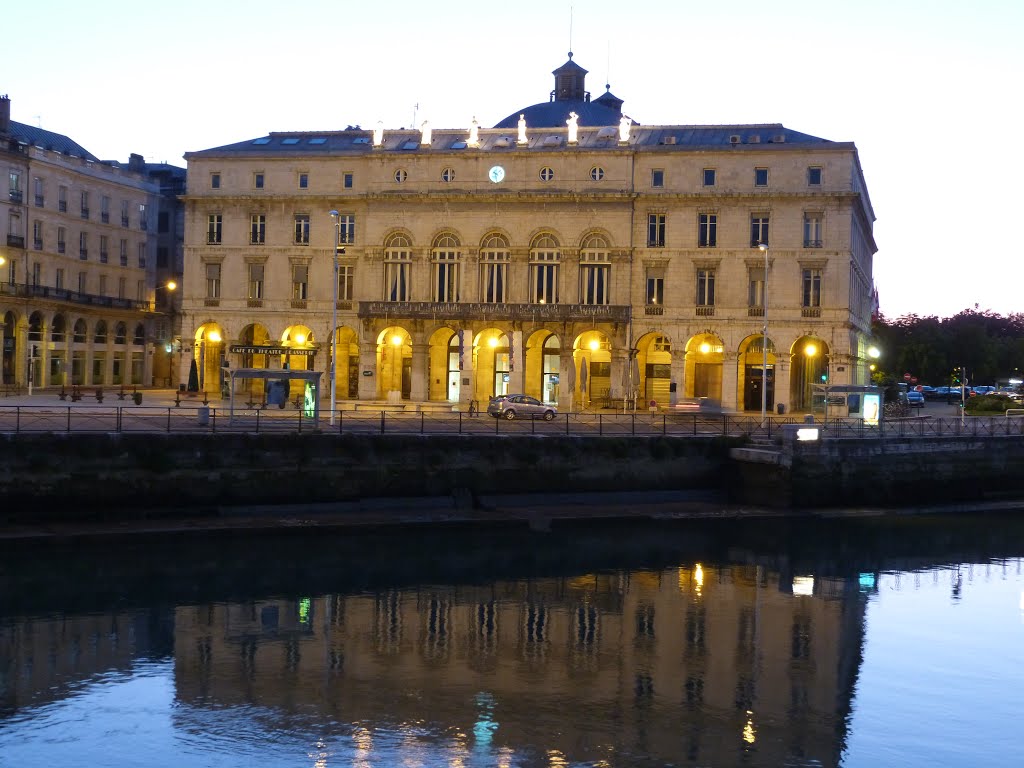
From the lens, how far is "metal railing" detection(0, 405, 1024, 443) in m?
47.8

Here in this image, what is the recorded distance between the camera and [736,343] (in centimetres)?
8112

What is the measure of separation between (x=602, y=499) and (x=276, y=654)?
24645 millimetres

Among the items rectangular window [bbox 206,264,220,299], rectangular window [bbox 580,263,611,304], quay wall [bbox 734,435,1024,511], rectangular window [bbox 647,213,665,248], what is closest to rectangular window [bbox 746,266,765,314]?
rectangular window [bbox 647,213,665,248]

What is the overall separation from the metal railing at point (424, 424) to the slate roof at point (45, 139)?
1577 inches

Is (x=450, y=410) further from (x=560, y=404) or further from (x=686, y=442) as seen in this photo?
(x=686, y=442)

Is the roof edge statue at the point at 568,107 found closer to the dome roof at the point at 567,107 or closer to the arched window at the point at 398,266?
the dome roof at the point at 567,107

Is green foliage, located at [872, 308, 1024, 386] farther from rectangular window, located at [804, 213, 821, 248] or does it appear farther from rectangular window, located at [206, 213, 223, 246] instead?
rectangular window, located at [206, 213, 223, 246]

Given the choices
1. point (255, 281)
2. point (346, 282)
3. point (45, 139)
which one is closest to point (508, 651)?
point (346, 282)

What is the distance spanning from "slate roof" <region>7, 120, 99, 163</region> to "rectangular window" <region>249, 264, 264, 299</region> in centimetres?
1953

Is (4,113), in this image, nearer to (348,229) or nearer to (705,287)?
(348,229)

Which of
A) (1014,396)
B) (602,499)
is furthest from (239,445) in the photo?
(1014,396)

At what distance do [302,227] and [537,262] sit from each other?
55.3 feet

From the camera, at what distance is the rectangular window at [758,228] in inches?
3172

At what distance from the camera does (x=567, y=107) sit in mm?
109625
